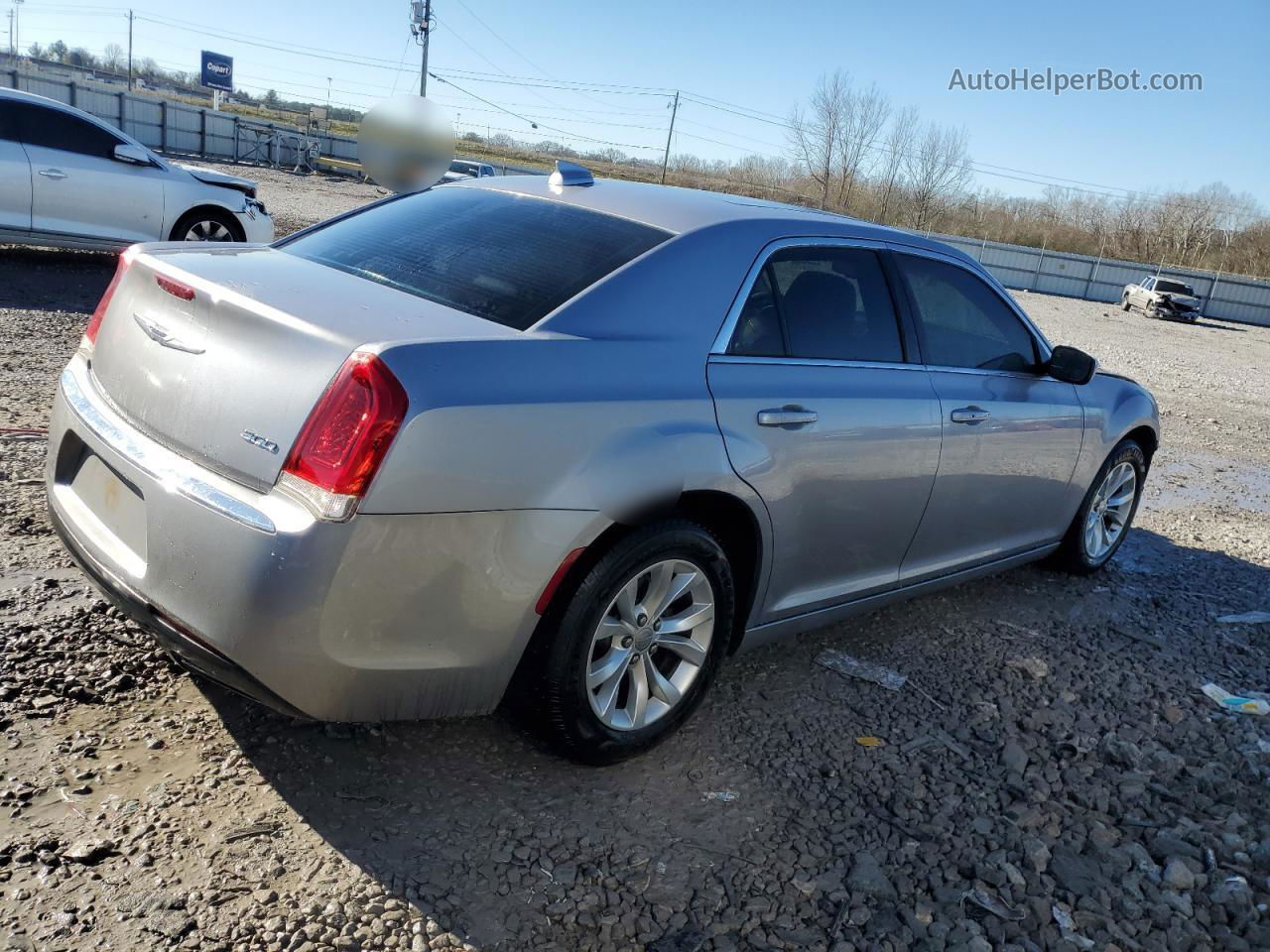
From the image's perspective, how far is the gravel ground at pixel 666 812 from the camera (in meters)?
2.42

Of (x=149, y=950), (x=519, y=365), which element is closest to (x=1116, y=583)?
(x=519, y=365)

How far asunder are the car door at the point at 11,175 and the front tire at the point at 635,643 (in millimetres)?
8932

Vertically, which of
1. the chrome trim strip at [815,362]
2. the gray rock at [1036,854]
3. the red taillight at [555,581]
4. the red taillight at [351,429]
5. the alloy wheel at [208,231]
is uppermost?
the chrome trim strip at [815,362]

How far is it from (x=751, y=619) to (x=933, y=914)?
1062mm

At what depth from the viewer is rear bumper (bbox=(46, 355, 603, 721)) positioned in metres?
2.36

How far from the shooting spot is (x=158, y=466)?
2580 mm

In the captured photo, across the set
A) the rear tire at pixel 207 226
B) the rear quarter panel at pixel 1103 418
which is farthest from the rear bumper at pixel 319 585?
the rear tire at pixel 207 226

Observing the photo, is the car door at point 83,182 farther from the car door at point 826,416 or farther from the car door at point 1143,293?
the car door at point 1143,293

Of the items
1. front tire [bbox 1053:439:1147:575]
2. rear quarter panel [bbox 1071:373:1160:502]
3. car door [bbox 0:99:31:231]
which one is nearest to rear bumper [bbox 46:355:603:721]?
rear quarter panel [bbox 1071:373:1160:502]

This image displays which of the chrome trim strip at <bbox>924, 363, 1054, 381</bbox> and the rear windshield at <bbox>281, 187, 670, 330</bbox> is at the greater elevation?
the rear windshield at <bbox>281, 187, 670, 330</bbox>

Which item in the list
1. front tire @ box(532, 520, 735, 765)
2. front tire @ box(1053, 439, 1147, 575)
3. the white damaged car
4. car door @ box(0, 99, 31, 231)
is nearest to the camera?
front tire @ box(532, 520, 735, 765)

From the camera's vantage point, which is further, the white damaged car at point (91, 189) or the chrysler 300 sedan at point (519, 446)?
the white damaged car at point (91, 189)

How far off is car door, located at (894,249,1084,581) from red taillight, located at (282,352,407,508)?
2325 millimetres

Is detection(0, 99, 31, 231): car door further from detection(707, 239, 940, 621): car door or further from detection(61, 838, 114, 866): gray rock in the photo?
detection(61, 838, 114, 866): gray rock
